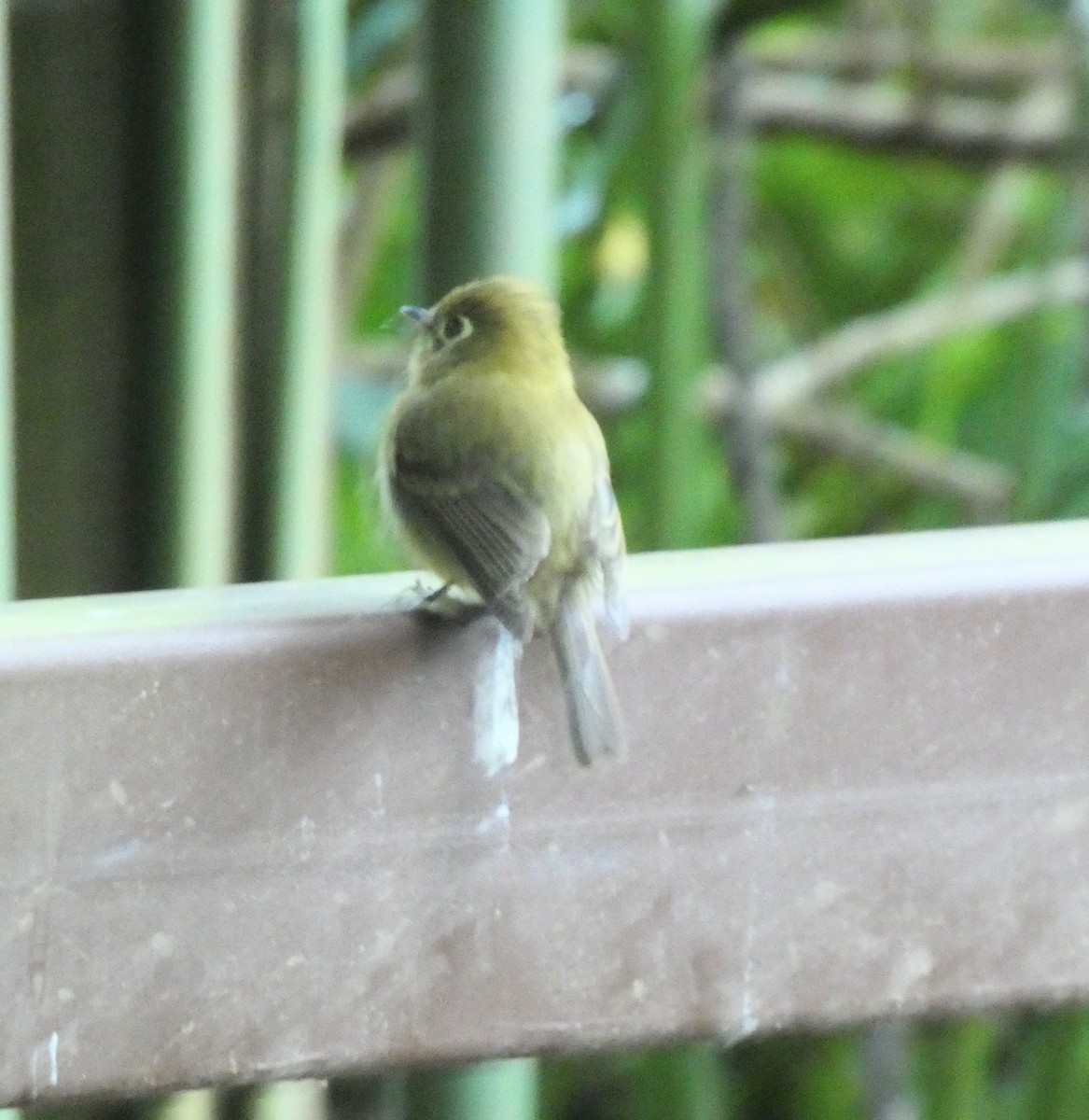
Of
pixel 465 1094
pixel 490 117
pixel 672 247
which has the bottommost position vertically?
pixel 465 1094

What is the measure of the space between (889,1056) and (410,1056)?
204 cm

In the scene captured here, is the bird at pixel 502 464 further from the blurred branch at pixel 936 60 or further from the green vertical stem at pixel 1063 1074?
the blurred branch at pixel 936 60

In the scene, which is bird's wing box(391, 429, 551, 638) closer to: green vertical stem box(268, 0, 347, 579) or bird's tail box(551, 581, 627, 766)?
green vertical stem box(268, 0, 347, 579)

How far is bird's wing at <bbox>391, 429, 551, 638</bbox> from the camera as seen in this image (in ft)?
6.71

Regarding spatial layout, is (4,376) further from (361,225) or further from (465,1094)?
(361,225)

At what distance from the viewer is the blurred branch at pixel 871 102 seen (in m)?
4.05

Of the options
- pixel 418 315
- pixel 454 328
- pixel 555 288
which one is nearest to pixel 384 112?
pixel 555 288

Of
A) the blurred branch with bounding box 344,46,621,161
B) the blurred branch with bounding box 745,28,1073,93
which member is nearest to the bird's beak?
the blurred branch with bounding box 344,46,621,161

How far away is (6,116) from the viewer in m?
1.97

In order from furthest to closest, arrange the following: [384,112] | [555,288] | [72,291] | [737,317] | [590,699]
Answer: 1. [384,112]
2. [737,317]
3. [555,288]
4. [72,291]
5. [590,699]

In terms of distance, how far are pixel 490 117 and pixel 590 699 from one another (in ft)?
2.13

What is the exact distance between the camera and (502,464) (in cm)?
232

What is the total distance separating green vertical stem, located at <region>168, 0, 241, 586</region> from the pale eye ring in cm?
41

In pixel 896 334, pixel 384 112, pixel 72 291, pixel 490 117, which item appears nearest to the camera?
pixel 490 117
